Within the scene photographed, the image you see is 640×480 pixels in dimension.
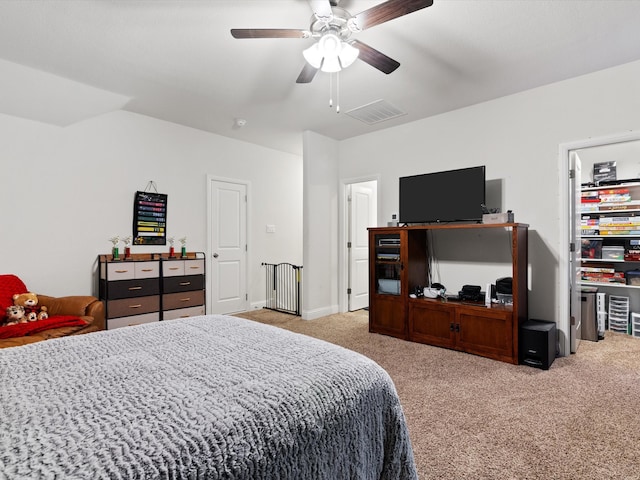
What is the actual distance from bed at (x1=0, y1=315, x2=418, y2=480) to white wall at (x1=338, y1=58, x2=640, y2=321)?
9.83 feet

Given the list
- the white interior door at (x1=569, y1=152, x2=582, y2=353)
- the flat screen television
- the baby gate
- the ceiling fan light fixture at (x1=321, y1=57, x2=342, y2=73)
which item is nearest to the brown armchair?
the baby gate

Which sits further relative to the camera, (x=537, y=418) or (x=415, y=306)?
(x=415, y=306)

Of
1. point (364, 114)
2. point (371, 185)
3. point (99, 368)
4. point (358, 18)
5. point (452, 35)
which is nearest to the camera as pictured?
point (99, 368)

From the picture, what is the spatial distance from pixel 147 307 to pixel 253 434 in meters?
3.49

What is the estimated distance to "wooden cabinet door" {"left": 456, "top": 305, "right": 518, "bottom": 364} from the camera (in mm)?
3023

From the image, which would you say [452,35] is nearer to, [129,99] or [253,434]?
[253,434]

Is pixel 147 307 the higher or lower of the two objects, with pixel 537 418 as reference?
higher

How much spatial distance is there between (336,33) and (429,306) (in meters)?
2.66

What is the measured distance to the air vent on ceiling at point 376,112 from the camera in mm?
3785

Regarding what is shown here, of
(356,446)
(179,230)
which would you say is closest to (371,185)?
(179,230)

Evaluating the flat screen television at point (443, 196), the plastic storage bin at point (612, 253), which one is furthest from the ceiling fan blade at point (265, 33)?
the plastic storage bin at point (612, 253)

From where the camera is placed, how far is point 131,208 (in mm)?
4059

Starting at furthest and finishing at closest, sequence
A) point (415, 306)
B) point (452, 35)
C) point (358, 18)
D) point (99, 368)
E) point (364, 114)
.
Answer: point (364, 114) → point (415, 306) → point (452, 35) → point (358, 18) → point (99, 368)

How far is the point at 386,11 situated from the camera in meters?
1.88
